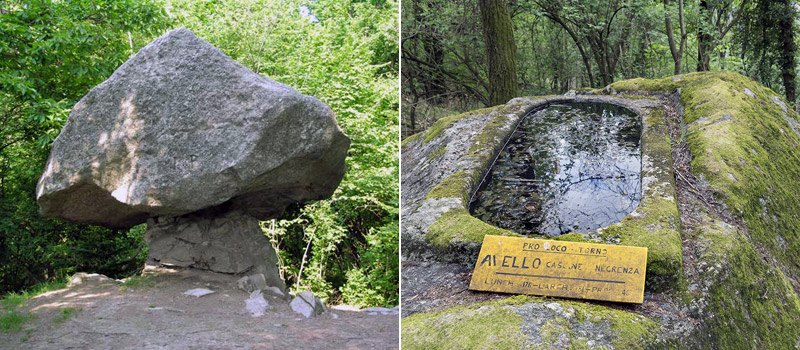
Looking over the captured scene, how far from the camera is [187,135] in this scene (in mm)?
5906

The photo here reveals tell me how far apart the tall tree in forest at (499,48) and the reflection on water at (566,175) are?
222cm

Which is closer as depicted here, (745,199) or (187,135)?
(745,199)

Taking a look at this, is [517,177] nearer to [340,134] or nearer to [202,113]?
[340,134]

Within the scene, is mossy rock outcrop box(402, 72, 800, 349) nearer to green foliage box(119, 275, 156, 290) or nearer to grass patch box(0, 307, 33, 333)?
green foliage box(119, 275, 156, 290)

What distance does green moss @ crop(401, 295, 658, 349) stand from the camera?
2039 millimetres

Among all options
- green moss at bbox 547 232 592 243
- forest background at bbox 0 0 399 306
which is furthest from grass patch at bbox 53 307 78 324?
green moss at bbox 547 232 592 243

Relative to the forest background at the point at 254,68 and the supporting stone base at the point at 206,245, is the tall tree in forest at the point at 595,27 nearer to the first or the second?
the forest background at the point at 254,68

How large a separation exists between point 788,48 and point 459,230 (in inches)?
335

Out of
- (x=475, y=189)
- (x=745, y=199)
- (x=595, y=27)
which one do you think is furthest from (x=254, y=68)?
(x=745, y=199)

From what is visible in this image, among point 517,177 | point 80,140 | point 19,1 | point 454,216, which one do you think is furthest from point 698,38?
point 19,1

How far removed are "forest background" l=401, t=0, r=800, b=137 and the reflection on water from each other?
3793mm

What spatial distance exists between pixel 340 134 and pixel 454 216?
3.34 meters

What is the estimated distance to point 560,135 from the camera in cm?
419

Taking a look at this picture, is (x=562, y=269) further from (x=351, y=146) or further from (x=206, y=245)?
(x=351, y=146)
